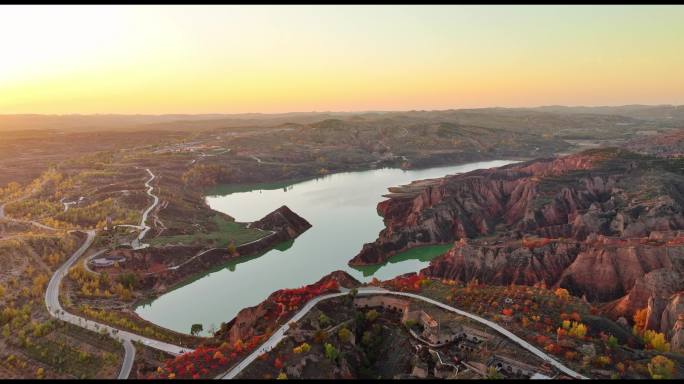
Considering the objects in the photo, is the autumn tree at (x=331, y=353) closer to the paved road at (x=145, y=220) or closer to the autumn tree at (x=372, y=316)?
the autumn tree at (x=372, y=316)

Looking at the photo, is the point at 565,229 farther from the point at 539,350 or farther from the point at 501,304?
the point at 539,350

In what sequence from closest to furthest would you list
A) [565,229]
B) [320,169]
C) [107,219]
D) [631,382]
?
[631,382], [565,229], [107,219], [320,169]

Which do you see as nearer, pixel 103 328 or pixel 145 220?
pixel 103 328

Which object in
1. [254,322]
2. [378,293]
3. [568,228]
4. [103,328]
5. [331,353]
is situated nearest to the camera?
[331,353]

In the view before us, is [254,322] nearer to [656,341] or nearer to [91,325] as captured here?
[91,325]

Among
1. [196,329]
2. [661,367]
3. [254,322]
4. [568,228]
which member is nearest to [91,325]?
[196,329]

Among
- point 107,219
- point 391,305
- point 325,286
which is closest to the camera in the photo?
point 391,305

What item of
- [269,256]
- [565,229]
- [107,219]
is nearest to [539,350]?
[565,229]

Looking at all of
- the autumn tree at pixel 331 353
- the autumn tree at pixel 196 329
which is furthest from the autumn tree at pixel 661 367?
the autumn tree at pixel 196 329
